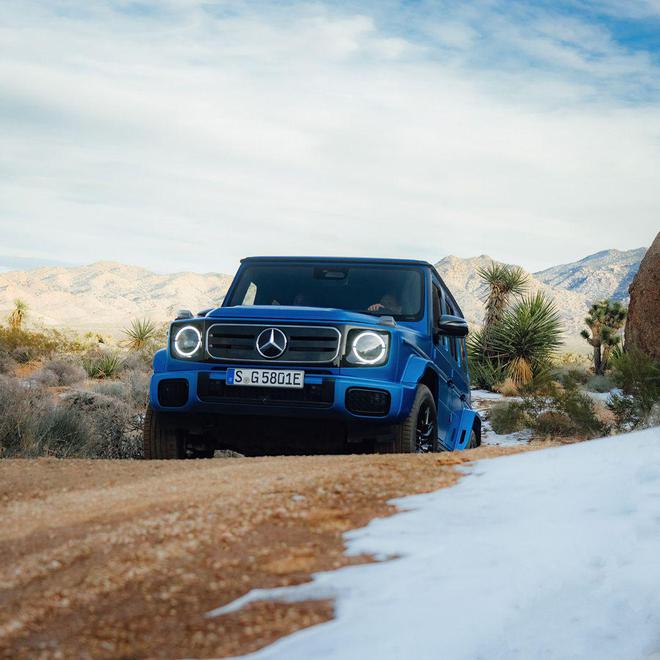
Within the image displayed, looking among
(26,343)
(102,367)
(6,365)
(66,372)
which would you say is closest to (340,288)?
(66,372)

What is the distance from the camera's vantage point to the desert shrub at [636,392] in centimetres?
1235

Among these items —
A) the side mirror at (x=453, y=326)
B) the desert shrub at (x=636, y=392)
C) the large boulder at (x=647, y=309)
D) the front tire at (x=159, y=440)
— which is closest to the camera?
the front tire at (x=159, y=440)

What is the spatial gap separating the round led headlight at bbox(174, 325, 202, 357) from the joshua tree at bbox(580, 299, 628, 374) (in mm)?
24456

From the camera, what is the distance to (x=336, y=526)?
354cm

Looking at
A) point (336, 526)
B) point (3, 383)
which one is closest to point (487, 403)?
point (3, 383)

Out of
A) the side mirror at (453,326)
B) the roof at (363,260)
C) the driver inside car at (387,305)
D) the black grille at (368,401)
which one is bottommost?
the black grille at (368,401)

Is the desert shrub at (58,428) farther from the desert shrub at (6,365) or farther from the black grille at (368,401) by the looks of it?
the desert shrub at (6,365)

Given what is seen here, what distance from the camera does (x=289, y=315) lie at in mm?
6051

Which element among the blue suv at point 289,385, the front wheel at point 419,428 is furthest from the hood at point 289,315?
the front wheel at point 419,428

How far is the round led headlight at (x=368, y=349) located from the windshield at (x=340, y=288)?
1052 millimetres

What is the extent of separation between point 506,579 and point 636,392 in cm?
1098

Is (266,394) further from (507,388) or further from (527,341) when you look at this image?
(527,341)

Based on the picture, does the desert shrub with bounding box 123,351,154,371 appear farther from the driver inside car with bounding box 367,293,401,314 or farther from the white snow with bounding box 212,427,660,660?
the white snow with bounding box 212,427,660,660

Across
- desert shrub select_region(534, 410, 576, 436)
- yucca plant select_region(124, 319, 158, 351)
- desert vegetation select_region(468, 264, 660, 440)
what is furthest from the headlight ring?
yucca plant select_region(124, 319, 158, 351)
